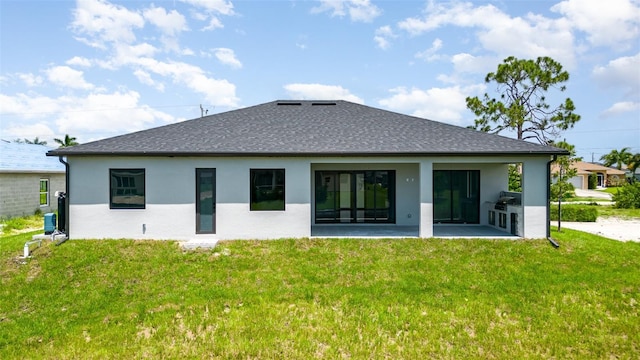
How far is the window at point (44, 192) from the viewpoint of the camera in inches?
715

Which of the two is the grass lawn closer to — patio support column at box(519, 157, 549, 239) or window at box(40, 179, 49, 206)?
patio support column at box(519, 157, 549, 239)

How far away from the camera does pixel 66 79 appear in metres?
20.1

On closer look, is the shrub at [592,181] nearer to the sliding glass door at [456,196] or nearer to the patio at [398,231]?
the sliding glass door at [456,196]

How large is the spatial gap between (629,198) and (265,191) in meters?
24.9

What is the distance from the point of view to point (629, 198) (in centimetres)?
2233

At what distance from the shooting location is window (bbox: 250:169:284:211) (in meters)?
10.3

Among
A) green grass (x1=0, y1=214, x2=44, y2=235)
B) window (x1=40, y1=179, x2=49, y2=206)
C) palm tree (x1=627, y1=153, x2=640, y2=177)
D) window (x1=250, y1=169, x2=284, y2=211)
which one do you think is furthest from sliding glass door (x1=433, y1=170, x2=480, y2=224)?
palm tree (x1=627, y1=153, x2=640, y2=177)

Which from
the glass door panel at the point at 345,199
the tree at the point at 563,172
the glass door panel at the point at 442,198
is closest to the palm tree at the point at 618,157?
the tree at the point at 563,172

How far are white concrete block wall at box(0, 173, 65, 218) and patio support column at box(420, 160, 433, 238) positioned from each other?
18.4 m

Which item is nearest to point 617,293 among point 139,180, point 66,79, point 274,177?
point 274,177

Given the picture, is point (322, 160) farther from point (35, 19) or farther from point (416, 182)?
point (35, 19)

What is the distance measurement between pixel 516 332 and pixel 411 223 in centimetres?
734

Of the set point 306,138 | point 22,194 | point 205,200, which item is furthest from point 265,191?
point 22,194

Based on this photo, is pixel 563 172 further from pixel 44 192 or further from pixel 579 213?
pixel 44 192
